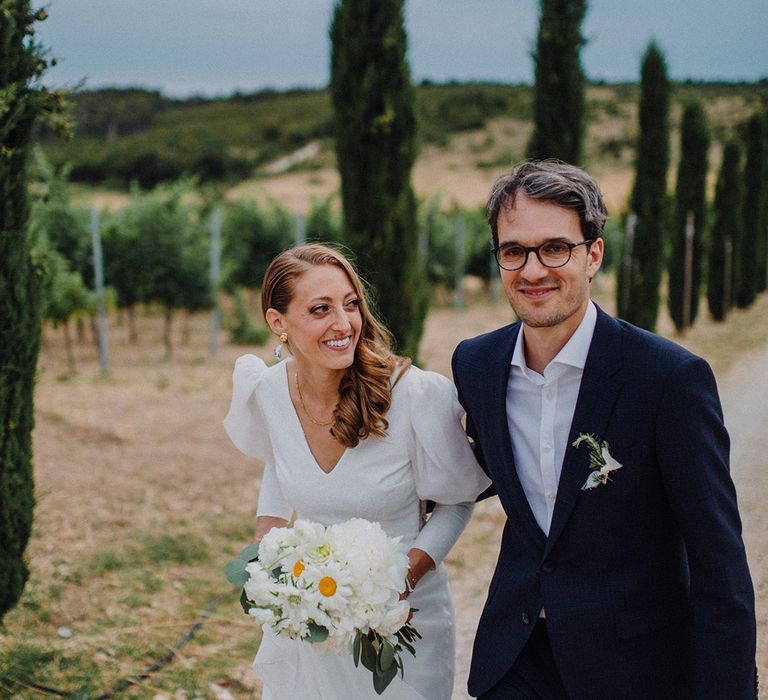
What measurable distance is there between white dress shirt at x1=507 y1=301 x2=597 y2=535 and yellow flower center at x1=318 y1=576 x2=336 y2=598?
62 cm

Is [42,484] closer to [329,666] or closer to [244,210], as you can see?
[329,666]

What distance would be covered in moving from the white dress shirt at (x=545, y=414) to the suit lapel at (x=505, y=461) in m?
0.03

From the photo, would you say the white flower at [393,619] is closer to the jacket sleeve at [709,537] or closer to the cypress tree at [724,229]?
the jacket sleeve at [709,537]

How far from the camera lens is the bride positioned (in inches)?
109

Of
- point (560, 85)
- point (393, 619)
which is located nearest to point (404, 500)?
point (393, 619)

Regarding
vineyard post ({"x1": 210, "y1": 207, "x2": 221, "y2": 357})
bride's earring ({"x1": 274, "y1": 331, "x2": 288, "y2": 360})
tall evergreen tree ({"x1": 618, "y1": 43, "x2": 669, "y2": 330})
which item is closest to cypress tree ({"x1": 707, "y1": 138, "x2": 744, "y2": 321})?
tall evergreen tree ({"x1": 618, "y1": 43, "x2": 669, "y2": 330})

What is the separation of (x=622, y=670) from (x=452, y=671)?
0.84 metres

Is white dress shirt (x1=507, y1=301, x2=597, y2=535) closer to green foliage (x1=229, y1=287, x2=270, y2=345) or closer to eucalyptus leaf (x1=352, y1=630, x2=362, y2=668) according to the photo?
eucalyptus leaf (x1=352, y1=630, x2=362, y2=668)

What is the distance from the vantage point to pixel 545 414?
2.32 meters

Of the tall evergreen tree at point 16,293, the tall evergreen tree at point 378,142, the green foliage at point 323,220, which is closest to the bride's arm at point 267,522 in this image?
the tall evergreen tree at point 16,293

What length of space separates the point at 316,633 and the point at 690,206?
17.2 metres

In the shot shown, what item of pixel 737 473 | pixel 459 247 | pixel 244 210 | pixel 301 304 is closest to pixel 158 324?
pixel 244 210

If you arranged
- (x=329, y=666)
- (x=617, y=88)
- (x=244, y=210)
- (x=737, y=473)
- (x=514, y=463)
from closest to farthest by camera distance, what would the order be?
(x=514, y=463), (x=329, y=666), (x=737, y=473), (x=244, y=210), (x=617, y=88)

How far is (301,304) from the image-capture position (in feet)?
9.39
